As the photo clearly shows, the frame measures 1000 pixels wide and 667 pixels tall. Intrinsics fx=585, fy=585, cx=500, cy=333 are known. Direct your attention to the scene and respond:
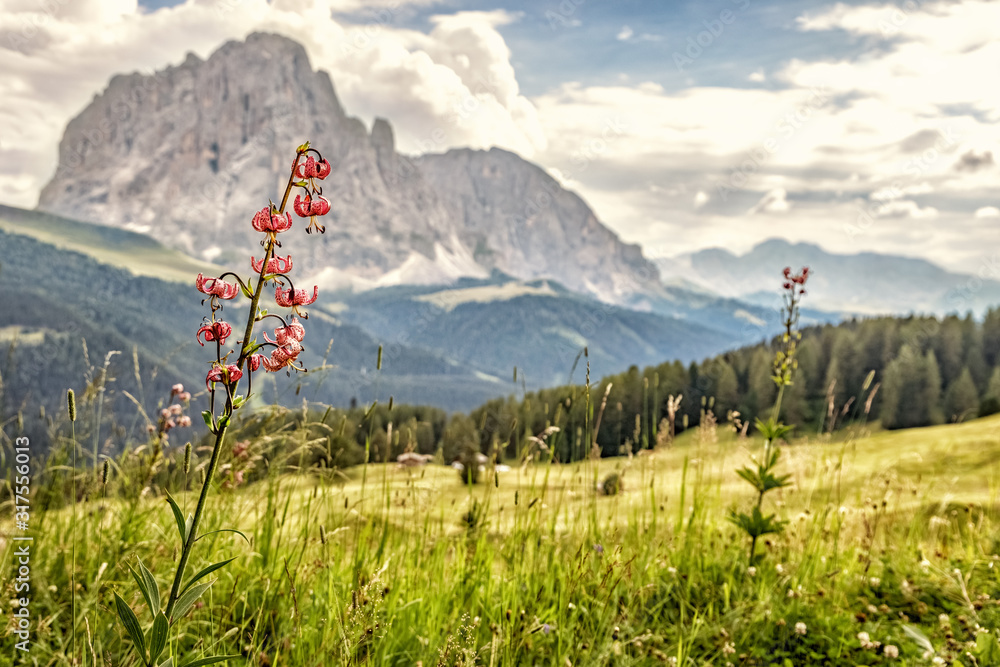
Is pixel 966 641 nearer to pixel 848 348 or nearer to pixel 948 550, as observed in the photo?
pixel 948 550

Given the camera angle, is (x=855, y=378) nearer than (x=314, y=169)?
No

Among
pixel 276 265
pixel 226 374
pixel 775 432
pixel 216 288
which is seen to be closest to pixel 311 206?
pixel 276 265

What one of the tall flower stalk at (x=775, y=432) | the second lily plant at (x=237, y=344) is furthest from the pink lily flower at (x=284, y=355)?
the tall flower stalk at (x=775, y=432)

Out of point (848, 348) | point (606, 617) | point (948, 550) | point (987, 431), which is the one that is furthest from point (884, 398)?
point (606, 617)

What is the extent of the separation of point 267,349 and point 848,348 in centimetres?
6620

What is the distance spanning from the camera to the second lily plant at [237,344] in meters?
1.80

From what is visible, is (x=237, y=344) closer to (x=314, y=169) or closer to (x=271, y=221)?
(x=271, y=221)

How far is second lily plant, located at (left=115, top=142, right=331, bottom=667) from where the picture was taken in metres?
1.80

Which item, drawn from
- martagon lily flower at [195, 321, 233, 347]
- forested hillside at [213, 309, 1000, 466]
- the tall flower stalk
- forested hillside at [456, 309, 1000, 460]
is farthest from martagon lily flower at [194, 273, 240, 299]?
forested hillside at [456, 309, 1000, 460]

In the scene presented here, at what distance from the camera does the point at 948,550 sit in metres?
5.93

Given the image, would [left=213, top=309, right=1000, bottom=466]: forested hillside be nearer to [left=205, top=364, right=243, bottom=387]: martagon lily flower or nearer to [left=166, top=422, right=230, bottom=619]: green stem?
[left=166, top=422, right=230, bottom=619]: green stem

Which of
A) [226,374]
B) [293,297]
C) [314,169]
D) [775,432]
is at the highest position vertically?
[314,169]

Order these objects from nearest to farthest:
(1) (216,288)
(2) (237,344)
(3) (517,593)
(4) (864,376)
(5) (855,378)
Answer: (2) (237,344) < (1) (216,288) < (3) (517,593) < (4) (864,376) < (5) (855,378)

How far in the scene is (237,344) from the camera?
1786mm
